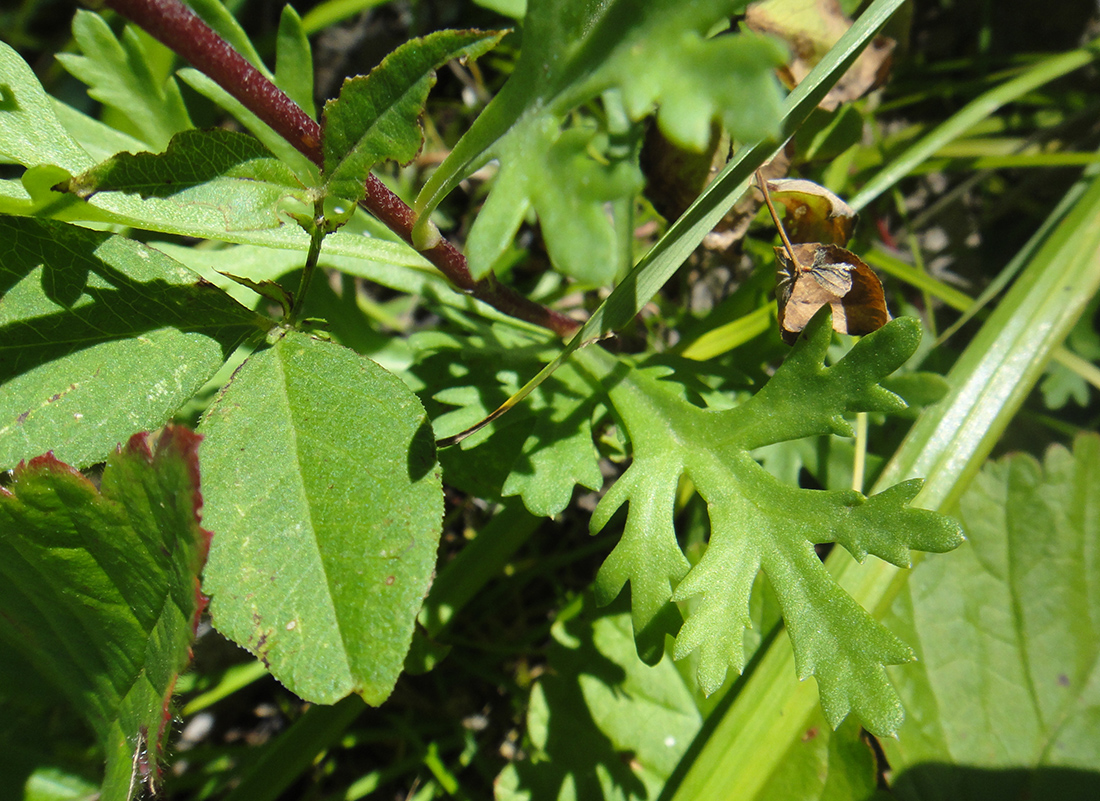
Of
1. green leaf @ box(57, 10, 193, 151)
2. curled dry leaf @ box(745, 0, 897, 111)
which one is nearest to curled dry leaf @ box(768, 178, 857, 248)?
curled dry leaf @ box(745, 0, 897, 111)

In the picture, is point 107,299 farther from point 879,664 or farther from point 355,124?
point 879,664

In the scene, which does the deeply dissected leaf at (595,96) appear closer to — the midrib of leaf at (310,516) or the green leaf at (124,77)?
the midrib of leaf at (310,516)

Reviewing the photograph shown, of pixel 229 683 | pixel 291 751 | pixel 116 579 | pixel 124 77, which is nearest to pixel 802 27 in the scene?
pixel 124 77

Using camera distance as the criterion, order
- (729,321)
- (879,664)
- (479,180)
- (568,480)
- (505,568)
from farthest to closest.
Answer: (479,180) < (505,568) < (729,321) < (568,480) < (879,664)

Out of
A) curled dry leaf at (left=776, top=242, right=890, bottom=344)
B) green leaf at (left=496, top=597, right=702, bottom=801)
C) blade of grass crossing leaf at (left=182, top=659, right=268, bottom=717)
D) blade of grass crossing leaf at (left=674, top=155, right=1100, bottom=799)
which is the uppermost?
curled dry leaf at (left=776, top=242, right=890, bottom=344)

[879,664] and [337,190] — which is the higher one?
[337,190]

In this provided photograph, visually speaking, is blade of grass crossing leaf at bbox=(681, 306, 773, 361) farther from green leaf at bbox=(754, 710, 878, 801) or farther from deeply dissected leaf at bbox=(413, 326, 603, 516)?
green leaf at bbox=(754, 710, 878, 801)

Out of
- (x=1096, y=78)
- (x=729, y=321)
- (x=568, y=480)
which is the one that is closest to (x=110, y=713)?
(x=568, y=480)
